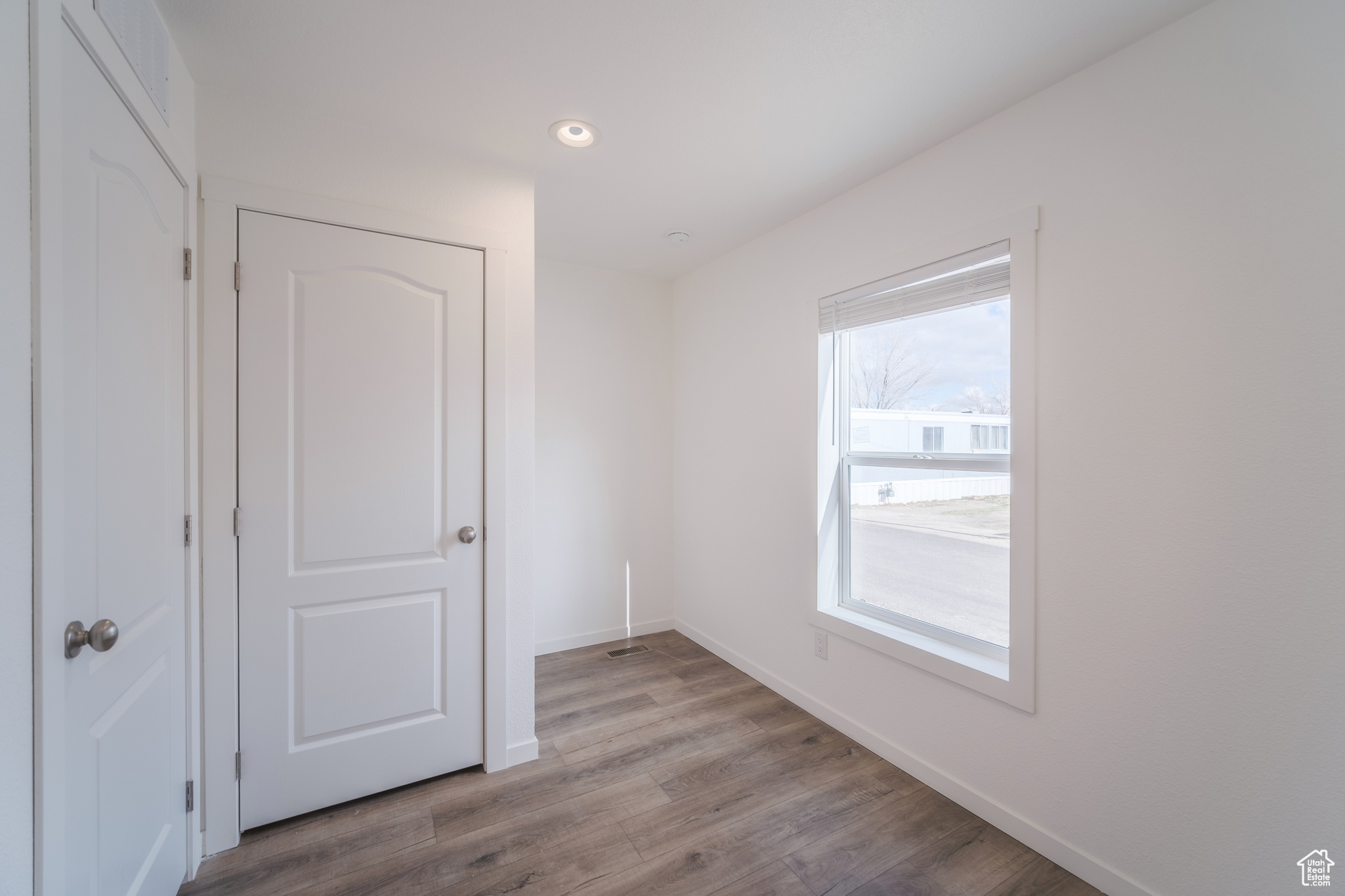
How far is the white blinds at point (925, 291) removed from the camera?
6.53 ft

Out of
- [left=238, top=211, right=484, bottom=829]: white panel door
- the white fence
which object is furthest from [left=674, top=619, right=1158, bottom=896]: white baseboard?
[left=238, top=211, right=484, bottom=829]: white panel door

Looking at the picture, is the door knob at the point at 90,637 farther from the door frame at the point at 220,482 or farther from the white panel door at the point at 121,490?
the door frame at the point at 220,482

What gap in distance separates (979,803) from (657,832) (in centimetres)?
117

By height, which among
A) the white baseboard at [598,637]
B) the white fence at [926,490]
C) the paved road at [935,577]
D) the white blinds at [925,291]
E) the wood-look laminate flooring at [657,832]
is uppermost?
the white blinds at [925,291]

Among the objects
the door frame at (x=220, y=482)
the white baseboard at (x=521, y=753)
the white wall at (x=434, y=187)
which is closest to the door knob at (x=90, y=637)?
the door frame at (x=220, y=482)

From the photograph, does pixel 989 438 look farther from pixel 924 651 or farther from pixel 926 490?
pixel 924 651

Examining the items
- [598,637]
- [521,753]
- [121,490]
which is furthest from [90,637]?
[598,637]

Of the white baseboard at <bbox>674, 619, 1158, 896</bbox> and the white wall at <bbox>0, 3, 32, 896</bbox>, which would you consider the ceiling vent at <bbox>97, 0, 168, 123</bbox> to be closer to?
the white wall at <bbox>0, 3, 32, 896</bbox>

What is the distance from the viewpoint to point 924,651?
217 centimetres

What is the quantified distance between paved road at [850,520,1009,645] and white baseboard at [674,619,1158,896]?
0.55 m

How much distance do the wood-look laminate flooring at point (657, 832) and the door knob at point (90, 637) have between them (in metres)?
1.08

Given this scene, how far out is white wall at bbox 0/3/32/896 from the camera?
869mm

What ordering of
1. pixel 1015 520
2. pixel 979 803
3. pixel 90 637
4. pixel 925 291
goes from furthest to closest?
1. pixel 925 291
2. pixel 979 803
3. pixel 1015 520
4. pixel 90 637

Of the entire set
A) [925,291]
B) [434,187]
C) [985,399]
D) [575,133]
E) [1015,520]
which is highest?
[575,133]
